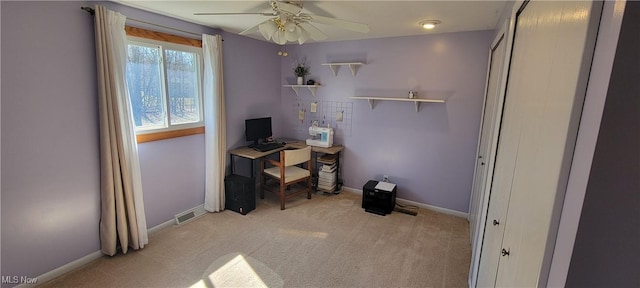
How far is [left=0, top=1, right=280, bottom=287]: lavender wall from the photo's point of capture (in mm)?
1846

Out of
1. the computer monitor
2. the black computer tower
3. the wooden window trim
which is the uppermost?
the wooden window trim

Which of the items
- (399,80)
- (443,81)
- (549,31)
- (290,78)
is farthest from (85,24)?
(443,81)

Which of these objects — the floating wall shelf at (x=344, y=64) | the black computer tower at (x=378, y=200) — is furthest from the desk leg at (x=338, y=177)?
the floating wall shelf at (x=344, y=64)

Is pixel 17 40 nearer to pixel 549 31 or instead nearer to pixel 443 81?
pixel 549 31

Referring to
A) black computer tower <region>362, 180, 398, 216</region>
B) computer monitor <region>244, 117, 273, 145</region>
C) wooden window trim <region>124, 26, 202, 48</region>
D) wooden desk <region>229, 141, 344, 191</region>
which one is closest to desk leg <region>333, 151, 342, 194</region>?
wooden desk <region>229, 141, 344, 191</region>

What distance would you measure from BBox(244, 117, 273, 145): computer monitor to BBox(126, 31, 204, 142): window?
63cm

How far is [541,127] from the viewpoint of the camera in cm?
85

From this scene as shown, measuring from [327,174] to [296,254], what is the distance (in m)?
1.54

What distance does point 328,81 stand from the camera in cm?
398

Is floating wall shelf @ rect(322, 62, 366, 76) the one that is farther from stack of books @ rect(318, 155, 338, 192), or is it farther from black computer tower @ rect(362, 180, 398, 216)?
black computer tower @ rect(362, 180, 398, 216)

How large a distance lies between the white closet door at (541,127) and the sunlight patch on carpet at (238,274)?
1.64 metres

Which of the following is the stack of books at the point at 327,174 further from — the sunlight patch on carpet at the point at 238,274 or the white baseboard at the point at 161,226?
the white baseboard at the point at 161,226

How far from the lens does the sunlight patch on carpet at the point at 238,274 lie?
86.1 inches

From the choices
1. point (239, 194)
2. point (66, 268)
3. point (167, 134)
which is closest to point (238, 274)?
point (239, 194)
